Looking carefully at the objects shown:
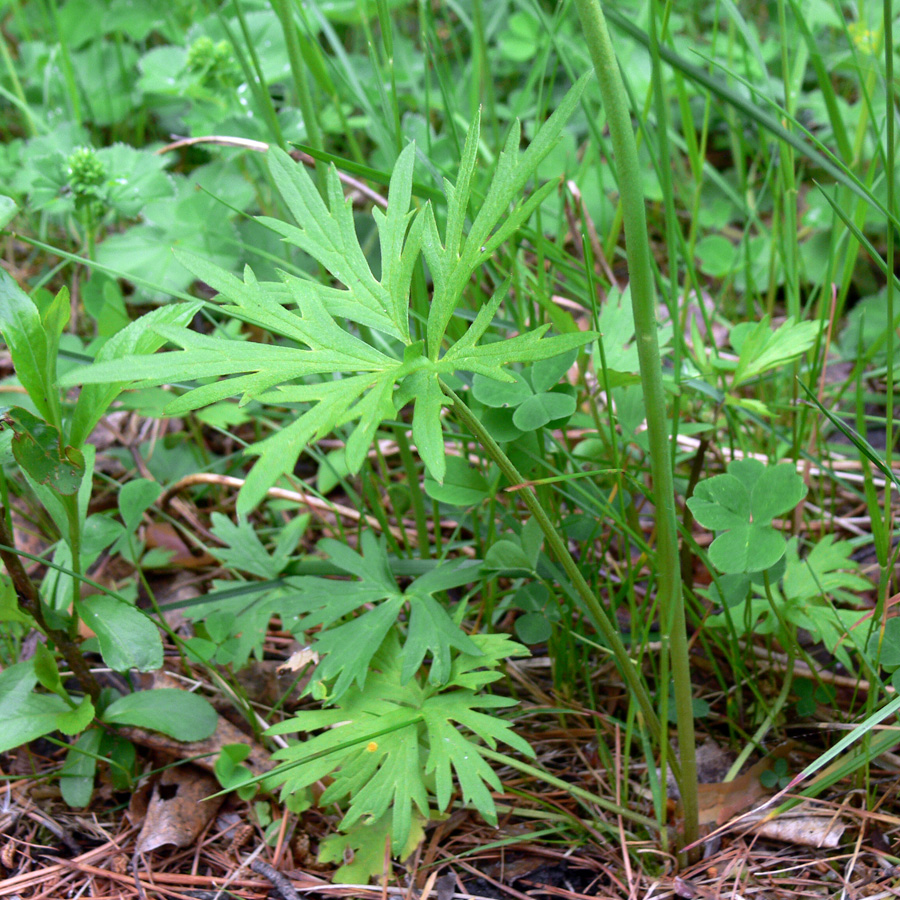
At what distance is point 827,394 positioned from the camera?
1.88m

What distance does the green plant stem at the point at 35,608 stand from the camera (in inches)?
44.6

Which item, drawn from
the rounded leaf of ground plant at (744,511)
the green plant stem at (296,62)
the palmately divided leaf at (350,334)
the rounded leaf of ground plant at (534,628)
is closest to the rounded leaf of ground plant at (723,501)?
the rounded leaf of ground plant at (744,511)

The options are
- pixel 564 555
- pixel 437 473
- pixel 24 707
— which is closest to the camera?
pixel 437 473

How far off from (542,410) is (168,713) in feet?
2.48

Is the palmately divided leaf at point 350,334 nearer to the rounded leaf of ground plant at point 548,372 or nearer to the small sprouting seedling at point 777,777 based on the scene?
the rounded leaf of ground plant at point 548,372

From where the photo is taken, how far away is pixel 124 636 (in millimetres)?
1146

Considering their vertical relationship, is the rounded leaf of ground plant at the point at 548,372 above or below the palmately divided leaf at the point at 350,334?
below

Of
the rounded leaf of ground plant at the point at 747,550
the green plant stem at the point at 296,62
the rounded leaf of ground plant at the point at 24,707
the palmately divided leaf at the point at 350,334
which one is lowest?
the rounded leaf of ground plant at the point at 24,707

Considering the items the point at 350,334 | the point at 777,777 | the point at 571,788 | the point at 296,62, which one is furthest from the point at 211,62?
the point at 777,777

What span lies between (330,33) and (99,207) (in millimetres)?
669

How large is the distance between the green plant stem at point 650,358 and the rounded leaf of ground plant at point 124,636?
712 millimetres

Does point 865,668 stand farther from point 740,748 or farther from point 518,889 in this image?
point 518,889

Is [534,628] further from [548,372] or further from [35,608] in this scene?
[35,608]

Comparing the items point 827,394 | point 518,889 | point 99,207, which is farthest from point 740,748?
point 99,207
